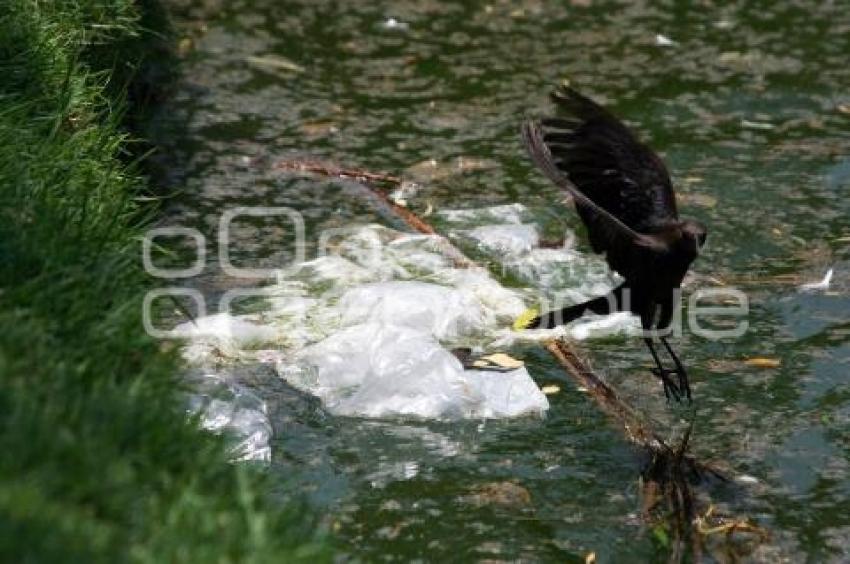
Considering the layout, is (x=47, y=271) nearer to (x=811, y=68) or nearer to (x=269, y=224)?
(x=269, y=224)

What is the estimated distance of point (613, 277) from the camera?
584 cm

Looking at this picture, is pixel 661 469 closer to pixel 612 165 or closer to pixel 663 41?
pixel 612 165

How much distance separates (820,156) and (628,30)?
1761 mm

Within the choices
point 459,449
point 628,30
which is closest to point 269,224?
point 459,449

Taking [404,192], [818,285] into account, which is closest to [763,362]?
[818,285]

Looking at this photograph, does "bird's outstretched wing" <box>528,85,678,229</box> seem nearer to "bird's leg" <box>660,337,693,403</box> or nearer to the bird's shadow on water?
"bird's leg" <box>660,337,693,403</box>

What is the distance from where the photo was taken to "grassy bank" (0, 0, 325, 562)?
9.41 feet

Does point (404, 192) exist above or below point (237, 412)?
below

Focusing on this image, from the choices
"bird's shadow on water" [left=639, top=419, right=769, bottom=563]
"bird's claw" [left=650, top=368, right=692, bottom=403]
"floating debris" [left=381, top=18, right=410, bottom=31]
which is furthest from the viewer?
"floating debris" [left=381, top=18, right=410, bottom=31]

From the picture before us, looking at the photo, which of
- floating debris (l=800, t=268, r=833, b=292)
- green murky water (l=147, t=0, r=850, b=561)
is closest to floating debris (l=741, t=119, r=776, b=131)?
green murky water (l=147, t=0, r=850, b=561)

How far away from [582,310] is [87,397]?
6.79ft

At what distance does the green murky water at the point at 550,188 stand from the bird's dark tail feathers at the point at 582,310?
0.71ft

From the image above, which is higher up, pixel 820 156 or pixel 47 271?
pixel 47 271

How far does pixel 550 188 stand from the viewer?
21.4 feet
